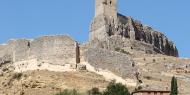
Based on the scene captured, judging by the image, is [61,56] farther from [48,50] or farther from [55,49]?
[48,50]

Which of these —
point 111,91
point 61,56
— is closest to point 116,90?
point 111,91

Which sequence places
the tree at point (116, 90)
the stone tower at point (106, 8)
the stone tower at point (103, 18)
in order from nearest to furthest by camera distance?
the tree at point (116, 90) → the stone tower at point (103, 18) → the stone tower at point (106, 8)

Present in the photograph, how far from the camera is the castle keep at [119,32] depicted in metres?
84.4

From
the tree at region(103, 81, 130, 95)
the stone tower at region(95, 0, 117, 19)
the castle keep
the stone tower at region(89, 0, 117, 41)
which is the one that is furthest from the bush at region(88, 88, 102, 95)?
the stone tower at region(95, 0, 117, 19)

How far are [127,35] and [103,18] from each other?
2.73 metres

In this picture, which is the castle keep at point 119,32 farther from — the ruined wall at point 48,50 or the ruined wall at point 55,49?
the ruined wall at point 55,49

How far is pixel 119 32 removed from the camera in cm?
8681

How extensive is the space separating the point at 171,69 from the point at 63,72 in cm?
1230

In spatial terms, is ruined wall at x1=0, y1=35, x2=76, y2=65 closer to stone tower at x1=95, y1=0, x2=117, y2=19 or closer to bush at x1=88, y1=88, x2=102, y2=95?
bush at x1=88, y1=88, x2=102, y2=95

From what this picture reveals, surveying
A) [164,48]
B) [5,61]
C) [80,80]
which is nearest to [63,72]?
[80,80]

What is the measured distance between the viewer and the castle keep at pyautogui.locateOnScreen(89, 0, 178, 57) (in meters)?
84.4

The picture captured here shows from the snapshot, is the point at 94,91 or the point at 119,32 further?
the point at 119,32

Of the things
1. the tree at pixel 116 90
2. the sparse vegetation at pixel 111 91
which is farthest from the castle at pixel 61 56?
the tree at pixel 116 90

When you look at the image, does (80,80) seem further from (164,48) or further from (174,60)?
(164,48)
